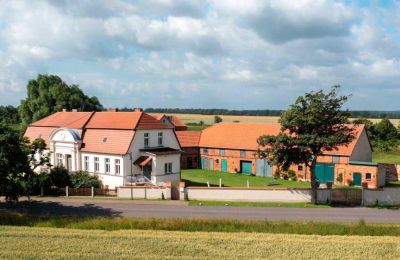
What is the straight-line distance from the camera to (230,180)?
49.5 m

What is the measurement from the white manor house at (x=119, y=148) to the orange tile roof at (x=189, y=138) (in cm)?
1488

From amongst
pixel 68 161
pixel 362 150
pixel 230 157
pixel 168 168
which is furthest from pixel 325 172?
pixel 68 161

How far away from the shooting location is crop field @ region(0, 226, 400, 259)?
56.3ft

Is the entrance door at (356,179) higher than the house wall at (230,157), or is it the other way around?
the house wall at (230,157)

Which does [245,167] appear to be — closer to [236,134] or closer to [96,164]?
[236,134]

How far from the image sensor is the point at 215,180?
49.9 meters

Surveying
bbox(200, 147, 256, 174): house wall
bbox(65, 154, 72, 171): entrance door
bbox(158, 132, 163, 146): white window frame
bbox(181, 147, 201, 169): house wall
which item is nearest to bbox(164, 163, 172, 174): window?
bbox(158, 132, 163, 146): white window frame

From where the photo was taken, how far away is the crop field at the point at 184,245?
56.3ft

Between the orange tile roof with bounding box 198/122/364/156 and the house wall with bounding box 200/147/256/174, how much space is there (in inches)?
24.3

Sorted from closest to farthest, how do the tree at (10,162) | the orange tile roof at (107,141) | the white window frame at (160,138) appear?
the tree at (10,162)
the orange tile roof at (107,141)
the white window frame at (160,138)

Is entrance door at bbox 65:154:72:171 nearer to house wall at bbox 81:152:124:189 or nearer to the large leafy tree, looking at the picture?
house wall at bbox 81:152:124:189

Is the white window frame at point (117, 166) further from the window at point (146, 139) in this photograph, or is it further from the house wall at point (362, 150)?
the house wall at point (362, 150)

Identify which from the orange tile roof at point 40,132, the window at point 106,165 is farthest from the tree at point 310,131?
the orange tile roof at point 40,132

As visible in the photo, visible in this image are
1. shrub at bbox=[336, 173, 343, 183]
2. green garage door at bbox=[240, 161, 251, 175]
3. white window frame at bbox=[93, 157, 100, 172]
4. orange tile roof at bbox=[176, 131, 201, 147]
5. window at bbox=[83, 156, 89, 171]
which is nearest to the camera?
white window frame at bbox=[93, 157, 100, 172]
